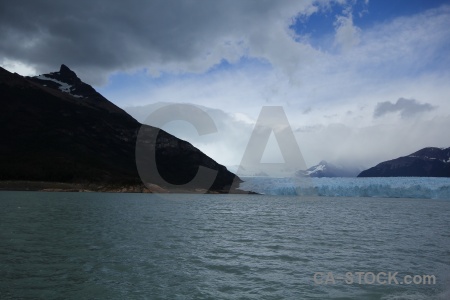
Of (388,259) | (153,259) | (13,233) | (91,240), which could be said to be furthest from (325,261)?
(13,233)

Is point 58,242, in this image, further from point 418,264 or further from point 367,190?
point 367,190

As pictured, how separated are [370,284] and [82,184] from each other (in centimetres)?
19978

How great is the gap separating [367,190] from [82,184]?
161048mm

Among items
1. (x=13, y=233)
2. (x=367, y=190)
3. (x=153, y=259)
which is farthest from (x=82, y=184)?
(x=153, y=259)

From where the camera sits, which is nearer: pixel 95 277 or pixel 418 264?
pixel 95 277

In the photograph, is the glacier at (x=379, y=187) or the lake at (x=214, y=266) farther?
the glacier at (x=379, y=187)

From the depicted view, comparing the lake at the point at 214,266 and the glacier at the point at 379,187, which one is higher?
the glacier at the point at 379,187

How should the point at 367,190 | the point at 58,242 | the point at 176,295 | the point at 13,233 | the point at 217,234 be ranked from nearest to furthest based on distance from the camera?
the point at 176,295
the point at 58,242
the point at 13,233
the point at 217,234
the point at 367,190

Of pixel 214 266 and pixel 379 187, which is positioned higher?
pixel 379 187

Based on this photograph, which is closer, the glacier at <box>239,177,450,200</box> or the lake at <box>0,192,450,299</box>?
the lake at <box>0,192,450,299</box>

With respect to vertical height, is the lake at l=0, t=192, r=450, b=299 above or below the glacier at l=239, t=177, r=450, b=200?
below

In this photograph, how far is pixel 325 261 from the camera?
2408 cm

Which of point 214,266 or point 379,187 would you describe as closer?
point 214,266

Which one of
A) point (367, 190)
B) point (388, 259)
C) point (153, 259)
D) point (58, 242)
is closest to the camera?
point (153, 259)
